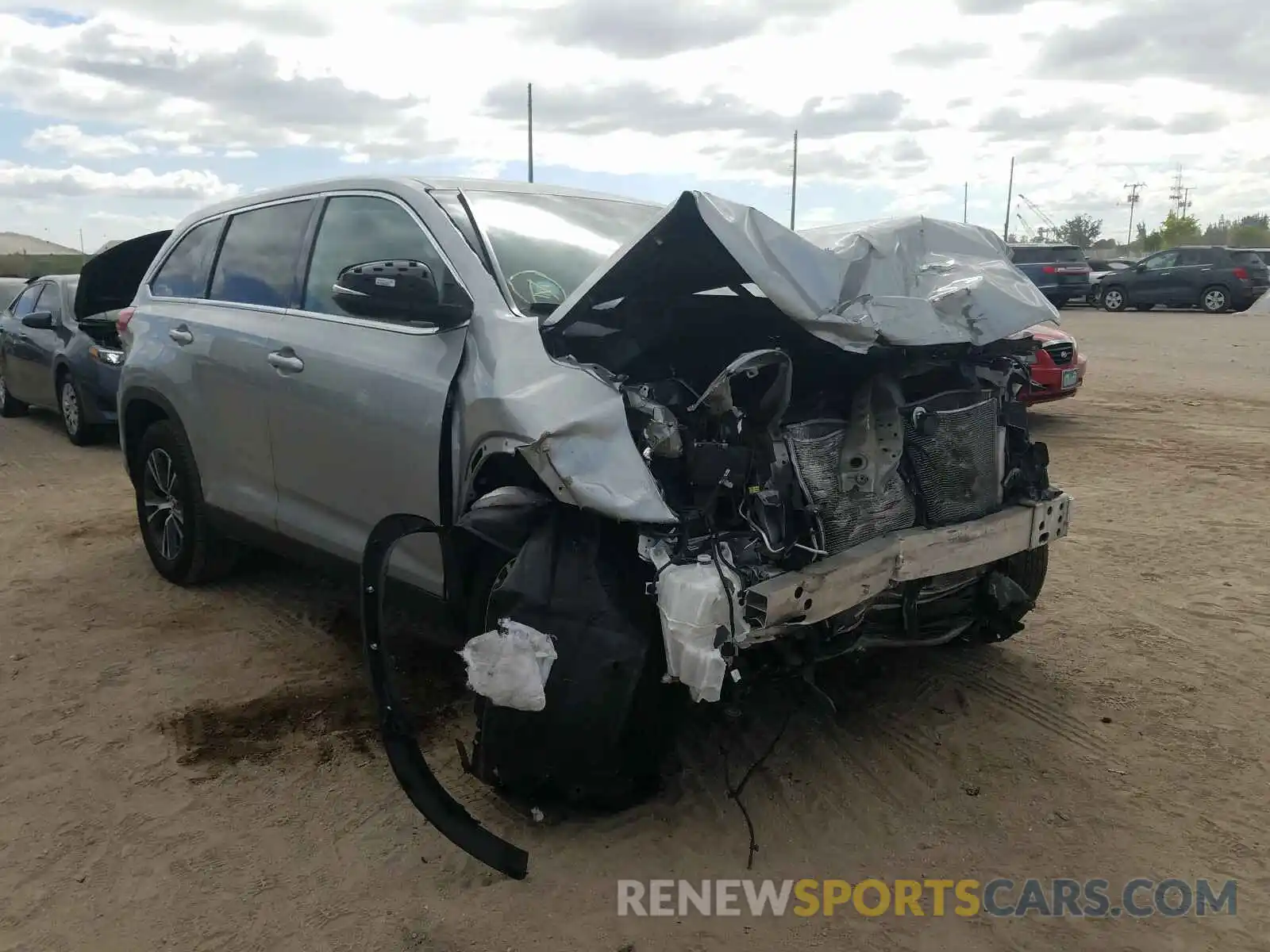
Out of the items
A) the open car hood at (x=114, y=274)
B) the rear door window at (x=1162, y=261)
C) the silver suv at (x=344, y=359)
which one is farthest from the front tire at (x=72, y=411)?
the rear door window at (x=1162, y=261)

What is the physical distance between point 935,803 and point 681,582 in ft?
3.94

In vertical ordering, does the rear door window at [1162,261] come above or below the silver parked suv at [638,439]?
above

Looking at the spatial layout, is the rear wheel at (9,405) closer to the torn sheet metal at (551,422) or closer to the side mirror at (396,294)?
the side mirror at (396,294)

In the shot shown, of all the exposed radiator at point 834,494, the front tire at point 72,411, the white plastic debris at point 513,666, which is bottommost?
the front tire at point 72,411

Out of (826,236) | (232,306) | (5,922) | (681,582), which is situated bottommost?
(5,922)

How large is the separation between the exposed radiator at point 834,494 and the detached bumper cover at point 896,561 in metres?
0.04

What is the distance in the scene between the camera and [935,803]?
10.6ft

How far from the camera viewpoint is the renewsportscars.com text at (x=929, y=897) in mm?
2732

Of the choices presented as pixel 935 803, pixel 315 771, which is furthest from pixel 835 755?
pixel 315 771

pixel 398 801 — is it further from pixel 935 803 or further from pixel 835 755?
pixel 935 803

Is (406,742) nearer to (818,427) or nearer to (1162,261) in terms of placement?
(818,427)

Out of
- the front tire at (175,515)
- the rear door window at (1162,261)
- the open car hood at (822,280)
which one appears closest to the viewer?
the open car hood at (822,280)

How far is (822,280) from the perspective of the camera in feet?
10.1

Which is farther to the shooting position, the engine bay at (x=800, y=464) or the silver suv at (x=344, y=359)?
the silver suv at (x=344, y=359)
